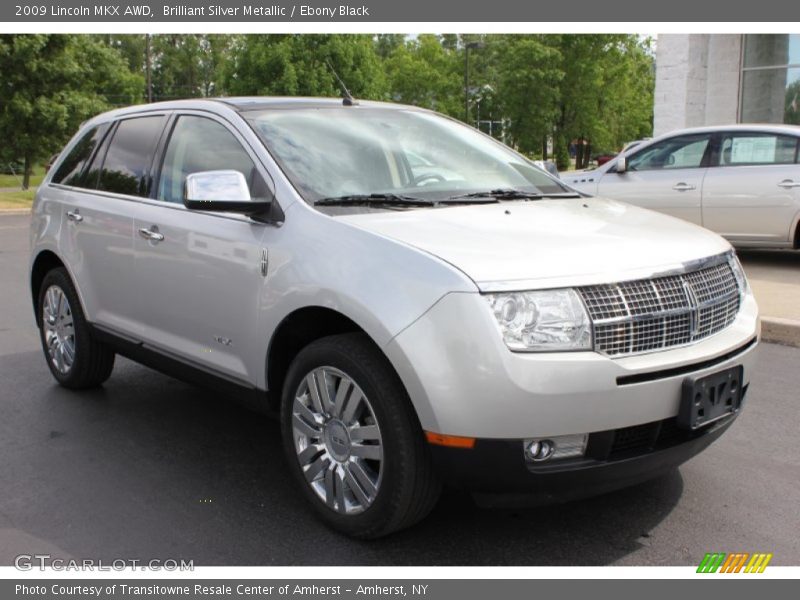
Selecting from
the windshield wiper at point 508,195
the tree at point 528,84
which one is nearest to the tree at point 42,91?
the tree at point 528,84

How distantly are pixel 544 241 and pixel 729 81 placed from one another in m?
17.6

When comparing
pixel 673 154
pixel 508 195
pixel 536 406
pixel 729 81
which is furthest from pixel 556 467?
pixel 729 81

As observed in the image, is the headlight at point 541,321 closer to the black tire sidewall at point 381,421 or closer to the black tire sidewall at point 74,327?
the black tire sidewall at point 381,421

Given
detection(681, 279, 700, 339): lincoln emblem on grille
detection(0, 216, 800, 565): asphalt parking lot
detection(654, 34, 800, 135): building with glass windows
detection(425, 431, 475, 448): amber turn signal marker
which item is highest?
detection(654, 34, 800, 135): building with glass windows

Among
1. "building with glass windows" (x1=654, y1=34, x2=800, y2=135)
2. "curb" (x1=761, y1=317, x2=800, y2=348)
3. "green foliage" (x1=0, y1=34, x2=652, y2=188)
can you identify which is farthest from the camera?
"green foliage" (x1=0, y1=34, x2=652, y2=188)

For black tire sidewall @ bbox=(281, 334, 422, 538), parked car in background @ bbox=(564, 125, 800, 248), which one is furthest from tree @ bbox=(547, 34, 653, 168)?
black tire sidewall @ bbox=(281, 334, 422, 538)

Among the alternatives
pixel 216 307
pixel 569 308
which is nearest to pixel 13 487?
pixel 216 307

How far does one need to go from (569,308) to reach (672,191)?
305 inches

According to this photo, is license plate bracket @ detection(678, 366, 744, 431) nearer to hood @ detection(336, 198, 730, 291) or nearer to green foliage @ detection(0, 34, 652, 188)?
hood @ detection(336, 198, 730, 291)

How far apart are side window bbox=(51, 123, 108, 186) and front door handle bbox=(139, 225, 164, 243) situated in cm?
122

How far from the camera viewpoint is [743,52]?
19047mm

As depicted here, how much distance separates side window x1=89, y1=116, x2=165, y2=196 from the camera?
4848 millimetres

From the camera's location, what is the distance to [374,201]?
12.6 ft

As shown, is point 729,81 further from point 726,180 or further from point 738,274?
point 738,274
